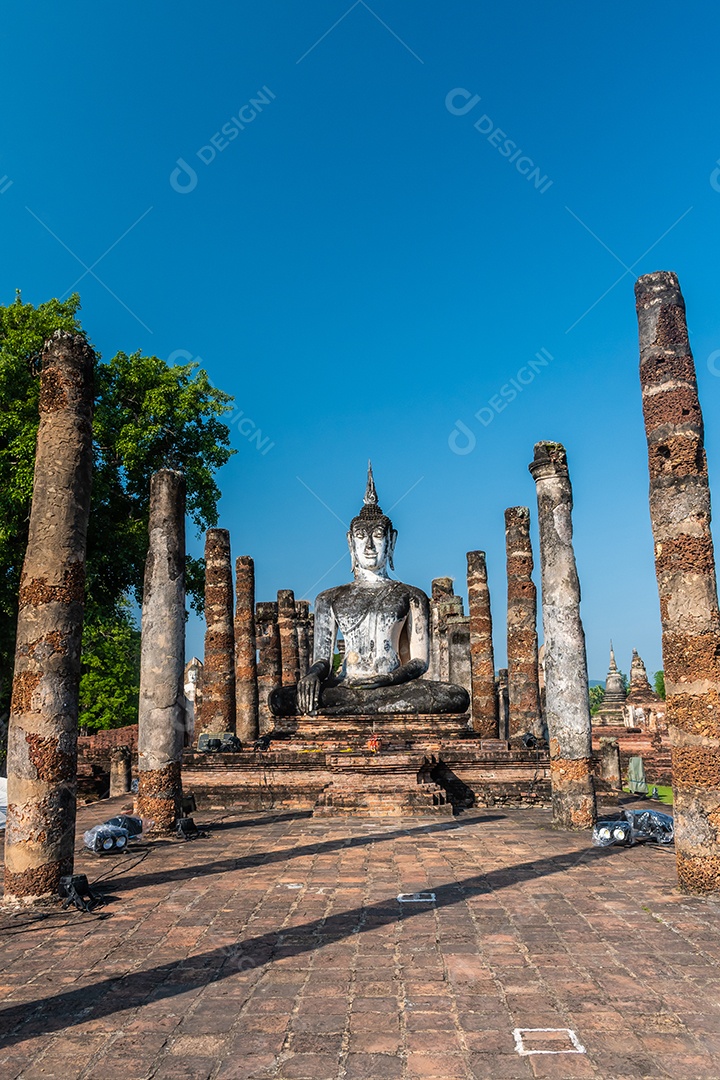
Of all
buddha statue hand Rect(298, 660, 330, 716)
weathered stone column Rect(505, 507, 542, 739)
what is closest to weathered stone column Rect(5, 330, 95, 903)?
buddha statue hand Rect(298, 660, 330, 716)

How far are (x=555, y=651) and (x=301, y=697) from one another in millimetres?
7113

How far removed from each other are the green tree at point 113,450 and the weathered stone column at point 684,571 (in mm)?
12952

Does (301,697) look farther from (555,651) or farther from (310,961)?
(310,961)

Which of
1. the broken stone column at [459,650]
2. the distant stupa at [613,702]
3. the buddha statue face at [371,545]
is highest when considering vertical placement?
the buddha statue face at [371,545]

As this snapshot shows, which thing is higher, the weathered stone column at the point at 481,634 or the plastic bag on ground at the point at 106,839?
the weathered stone column at the point at 481,634

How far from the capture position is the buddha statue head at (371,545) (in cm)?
2009

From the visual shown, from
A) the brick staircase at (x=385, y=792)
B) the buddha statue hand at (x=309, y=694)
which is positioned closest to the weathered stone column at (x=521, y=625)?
the buddha statue hand at (x=309, y=694)

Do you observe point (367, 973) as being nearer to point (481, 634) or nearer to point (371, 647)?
point (371, 647)

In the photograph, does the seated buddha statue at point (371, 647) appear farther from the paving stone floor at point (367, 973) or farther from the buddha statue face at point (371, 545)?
the paving stone floor at point (367, 973)

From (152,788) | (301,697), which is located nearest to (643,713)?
(301,697)

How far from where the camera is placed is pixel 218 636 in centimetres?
1886

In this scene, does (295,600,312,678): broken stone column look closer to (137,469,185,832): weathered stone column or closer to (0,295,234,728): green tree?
(0,295,234,728): green tree

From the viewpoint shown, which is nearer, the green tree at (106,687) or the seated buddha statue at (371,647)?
the seated buddha statue at (371,647)

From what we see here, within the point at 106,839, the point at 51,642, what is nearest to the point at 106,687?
the point at 106,839
